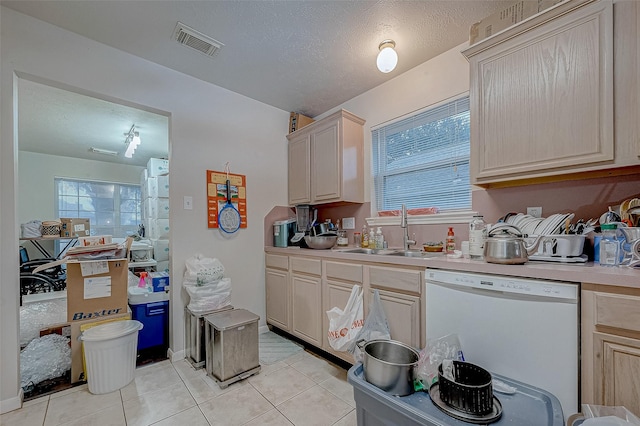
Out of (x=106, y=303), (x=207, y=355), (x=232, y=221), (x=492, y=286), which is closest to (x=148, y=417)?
(x=207, y=355)

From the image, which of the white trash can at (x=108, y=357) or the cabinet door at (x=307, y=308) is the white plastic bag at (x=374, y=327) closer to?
the cabinet door at (x=307, y=308)

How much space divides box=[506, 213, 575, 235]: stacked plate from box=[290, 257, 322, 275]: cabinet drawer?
1.47 meters

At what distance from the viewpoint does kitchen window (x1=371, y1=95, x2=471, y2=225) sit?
2.12 meters

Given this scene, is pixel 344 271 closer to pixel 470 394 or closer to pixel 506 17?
pixel 470 394

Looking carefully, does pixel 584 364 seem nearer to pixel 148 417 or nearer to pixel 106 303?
pixel 148 417

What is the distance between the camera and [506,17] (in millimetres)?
1572

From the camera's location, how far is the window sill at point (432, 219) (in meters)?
2.02

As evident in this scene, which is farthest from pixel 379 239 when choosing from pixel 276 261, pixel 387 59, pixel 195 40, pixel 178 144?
pixel 195 40

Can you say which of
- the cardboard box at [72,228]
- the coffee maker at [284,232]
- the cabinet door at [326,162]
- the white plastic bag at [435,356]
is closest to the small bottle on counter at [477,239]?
the white plastic bag at [435,356]

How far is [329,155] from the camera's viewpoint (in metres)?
2.70

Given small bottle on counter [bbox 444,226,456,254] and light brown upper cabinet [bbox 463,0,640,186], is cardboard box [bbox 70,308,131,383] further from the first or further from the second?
light brown upper cabinet [bbox 463,0,640,186]

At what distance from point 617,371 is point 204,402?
2.12 meters

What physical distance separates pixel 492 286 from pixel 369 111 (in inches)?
80.7

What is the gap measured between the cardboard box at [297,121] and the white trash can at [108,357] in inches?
98.1
